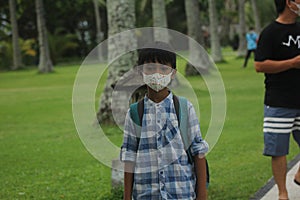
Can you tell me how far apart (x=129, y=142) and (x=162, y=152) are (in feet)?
0.62

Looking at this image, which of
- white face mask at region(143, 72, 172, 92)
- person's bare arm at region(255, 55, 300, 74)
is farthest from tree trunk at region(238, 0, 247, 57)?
white face mask at region(143, 72, 172, 92)

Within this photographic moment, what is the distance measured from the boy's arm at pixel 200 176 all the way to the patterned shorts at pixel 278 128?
5.79 ft

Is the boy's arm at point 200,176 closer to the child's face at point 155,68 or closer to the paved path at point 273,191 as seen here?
the child's face at point 155,68

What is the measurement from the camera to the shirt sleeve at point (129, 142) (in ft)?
11.0

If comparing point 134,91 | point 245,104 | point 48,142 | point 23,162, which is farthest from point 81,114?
point 245,104

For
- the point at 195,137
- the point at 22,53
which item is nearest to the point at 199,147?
the point at 195,137

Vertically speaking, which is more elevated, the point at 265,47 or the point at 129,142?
the point at 265,47

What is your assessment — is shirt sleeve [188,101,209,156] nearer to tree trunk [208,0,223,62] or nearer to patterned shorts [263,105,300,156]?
patterned shorts [263,105,300,156]

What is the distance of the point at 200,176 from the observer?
3.38m

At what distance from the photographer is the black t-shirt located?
16.0 feet

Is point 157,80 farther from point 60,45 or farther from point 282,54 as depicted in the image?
point 60,45

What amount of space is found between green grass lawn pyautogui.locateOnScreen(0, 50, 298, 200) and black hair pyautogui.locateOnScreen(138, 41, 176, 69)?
2.44 ft

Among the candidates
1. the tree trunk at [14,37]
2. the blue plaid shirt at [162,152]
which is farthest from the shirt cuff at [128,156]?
the tree trunk at [14,37]

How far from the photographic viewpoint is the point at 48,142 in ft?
32.7
